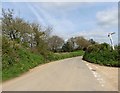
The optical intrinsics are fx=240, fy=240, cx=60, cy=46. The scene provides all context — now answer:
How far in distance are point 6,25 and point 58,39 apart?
4603cm

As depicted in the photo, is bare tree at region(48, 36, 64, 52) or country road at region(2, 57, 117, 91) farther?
bare tree at region(48, 36, 64, 52)

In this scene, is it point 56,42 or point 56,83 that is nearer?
point 56,83

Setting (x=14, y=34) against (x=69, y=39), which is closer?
(x=14, y=34)

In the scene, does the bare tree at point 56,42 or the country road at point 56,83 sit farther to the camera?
the bare tree at point 56,42

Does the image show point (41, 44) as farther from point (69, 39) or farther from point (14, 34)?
point (69, 39)

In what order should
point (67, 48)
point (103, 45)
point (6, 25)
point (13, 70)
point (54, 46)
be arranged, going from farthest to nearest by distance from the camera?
1. point (67, 48)
2. point (54, 46)
3. point (103, 45)
4. point (6, 25)
5. point (13, 70)

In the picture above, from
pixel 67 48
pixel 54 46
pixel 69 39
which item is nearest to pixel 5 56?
pixel 54 46

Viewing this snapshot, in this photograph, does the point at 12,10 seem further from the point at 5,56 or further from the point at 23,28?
the point at 5,56

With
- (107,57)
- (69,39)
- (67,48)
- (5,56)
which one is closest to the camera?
(5,56)

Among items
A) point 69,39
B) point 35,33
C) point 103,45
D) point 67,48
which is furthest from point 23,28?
point 69,39

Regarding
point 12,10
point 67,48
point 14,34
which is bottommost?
point 67,48

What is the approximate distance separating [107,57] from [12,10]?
16.1m

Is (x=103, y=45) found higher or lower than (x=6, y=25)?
lower

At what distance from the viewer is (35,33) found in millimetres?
40250
